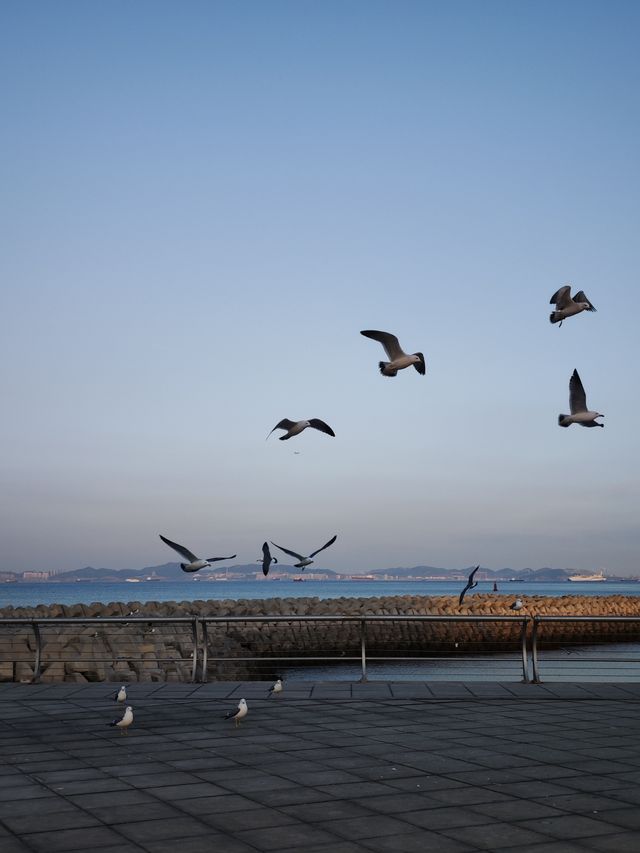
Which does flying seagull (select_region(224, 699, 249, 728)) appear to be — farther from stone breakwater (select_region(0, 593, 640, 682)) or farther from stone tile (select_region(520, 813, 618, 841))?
stone tile (select_region(520, 813, 618, 841))

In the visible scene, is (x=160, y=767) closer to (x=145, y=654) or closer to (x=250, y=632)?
(x=145, y=654)

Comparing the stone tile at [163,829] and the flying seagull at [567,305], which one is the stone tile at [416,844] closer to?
the stone tile at [163,829]

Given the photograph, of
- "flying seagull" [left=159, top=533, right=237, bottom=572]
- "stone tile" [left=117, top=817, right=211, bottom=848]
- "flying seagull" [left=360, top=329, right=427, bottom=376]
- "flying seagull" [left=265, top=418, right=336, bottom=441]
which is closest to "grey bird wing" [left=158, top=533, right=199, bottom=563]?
"flying seagull" [left=159, top=533, right=237, bottom=572]

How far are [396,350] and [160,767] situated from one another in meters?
7.42

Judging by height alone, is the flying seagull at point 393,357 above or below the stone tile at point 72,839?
above

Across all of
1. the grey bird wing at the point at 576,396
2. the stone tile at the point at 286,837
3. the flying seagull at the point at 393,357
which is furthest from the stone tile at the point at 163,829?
the grey bird wing at the point at 576,396

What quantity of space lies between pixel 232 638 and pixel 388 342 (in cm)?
2408

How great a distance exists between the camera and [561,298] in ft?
41.8

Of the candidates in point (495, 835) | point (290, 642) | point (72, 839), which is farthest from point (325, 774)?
point (290, 642)

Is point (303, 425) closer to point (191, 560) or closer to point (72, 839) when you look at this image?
point (191, 560)

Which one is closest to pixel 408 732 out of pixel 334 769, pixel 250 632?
pixel 334 769

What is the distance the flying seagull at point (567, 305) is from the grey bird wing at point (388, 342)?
215 cm

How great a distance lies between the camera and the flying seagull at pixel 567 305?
41.7 ft

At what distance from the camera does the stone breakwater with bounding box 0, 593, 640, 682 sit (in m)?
19.0
